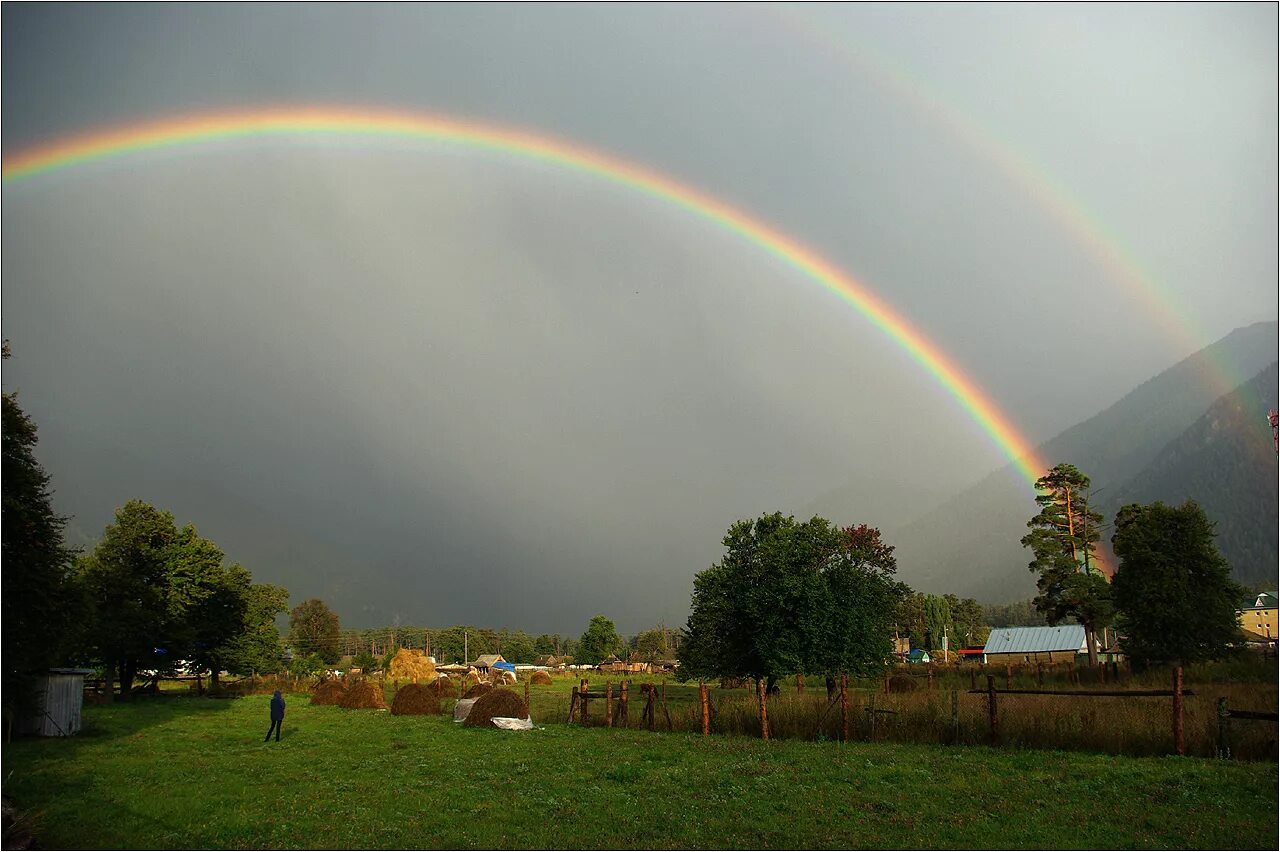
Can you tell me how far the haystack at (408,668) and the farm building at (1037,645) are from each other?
51042 millimetres

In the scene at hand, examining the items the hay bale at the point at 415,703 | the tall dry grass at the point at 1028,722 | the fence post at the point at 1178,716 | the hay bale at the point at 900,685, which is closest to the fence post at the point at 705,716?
the tall dry grass at the point at 1028,722

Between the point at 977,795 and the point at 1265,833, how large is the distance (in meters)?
3.73

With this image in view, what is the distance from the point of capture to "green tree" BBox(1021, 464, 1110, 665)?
46.9m

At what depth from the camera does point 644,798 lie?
1366 centimetres

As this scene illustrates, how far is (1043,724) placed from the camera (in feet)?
61.1

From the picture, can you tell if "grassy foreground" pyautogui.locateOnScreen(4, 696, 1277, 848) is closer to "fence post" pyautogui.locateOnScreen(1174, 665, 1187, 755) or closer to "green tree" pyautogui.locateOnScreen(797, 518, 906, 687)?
"fence post" pyautogui.locateOnScreen(1174, 665, 1187, 755)

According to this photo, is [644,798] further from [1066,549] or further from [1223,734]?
[1066,549]

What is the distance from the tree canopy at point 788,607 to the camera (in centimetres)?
2880

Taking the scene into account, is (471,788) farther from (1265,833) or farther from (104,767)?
(1265,833)

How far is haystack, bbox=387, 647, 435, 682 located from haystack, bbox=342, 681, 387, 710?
28.9m

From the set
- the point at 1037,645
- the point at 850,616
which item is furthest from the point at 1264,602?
the point at 850,616

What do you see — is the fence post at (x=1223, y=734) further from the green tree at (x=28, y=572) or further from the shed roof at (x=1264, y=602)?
the shed roof at (x=1264, y=602)

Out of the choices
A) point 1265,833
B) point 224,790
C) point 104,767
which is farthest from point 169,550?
point 1265,833

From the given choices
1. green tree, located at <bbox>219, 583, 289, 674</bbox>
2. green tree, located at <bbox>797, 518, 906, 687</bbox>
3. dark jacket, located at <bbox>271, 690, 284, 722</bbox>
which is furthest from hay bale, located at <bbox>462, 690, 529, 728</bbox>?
green tree, located at <bbox>219, 583, 289, 674</bbox>
